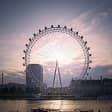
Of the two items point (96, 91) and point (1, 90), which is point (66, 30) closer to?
point (96, 91)

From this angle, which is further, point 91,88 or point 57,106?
point 91,88

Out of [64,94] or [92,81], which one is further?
[92,81]

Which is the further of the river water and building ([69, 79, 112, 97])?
building ([69, 79, 112, 97])

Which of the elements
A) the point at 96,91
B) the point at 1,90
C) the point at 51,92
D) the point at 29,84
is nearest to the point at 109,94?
the point at 96,91

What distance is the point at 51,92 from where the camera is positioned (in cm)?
8744

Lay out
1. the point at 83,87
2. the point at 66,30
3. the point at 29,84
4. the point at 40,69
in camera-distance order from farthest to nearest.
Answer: the point at 40,69 → the point at 29,84 → the point at 83,87 → the point at 66,30

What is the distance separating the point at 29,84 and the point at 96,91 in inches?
1044

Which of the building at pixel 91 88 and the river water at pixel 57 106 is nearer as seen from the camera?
the river water at pixel 57 106

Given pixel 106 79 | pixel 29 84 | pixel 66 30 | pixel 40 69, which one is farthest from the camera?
pixel 40 69

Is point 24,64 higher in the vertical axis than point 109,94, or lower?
higher

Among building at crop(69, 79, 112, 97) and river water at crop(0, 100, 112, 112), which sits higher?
building at crop(69, 79, 112, 97)

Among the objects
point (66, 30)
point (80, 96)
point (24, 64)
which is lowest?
point (80, 96)

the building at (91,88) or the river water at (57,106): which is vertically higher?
the building at (91,88)

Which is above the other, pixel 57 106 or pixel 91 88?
pixel 91 88
